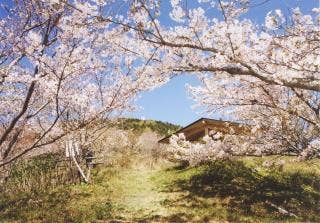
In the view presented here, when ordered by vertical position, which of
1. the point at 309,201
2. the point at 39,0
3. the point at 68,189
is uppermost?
the point at 39,0

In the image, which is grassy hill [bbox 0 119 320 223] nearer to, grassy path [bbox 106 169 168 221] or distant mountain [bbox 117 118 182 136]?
grassy path [bbox 106 169 168 221]

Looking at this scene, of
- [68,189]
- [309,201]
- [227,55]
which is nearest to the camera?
[227,55]

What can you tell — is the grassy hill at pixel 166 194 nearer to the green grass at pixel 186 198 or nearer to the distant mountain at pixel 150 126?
the green grass at pixel 186 198

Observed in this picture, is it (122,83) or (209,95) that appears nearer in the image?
(122,83)

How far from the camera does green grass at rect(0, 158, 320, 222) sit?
11.7m

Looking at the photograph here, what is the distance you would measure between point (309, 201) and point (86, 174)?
9733mm

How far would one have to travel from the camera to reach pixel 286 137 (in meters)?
10.7

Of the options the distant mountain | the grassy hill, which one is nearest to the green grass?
the grassy hill

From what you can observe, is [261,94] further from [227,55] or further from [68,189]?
[68,189]

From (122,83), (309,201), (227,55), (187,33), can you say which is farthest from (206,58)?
(309,201)

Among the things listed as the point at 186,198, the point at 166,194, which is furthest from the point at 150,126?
the point at 186,198

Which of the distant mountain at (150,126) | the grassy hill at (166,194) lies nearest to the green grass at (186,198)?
the grassy hill at (166,194)

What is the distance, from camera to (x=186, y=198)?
46.6ft

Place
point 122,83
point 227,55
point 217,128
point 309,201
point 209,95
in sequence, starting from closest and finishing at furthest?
point 227,55
point 122,83
point 209,95
point 309,201
point 217,128
